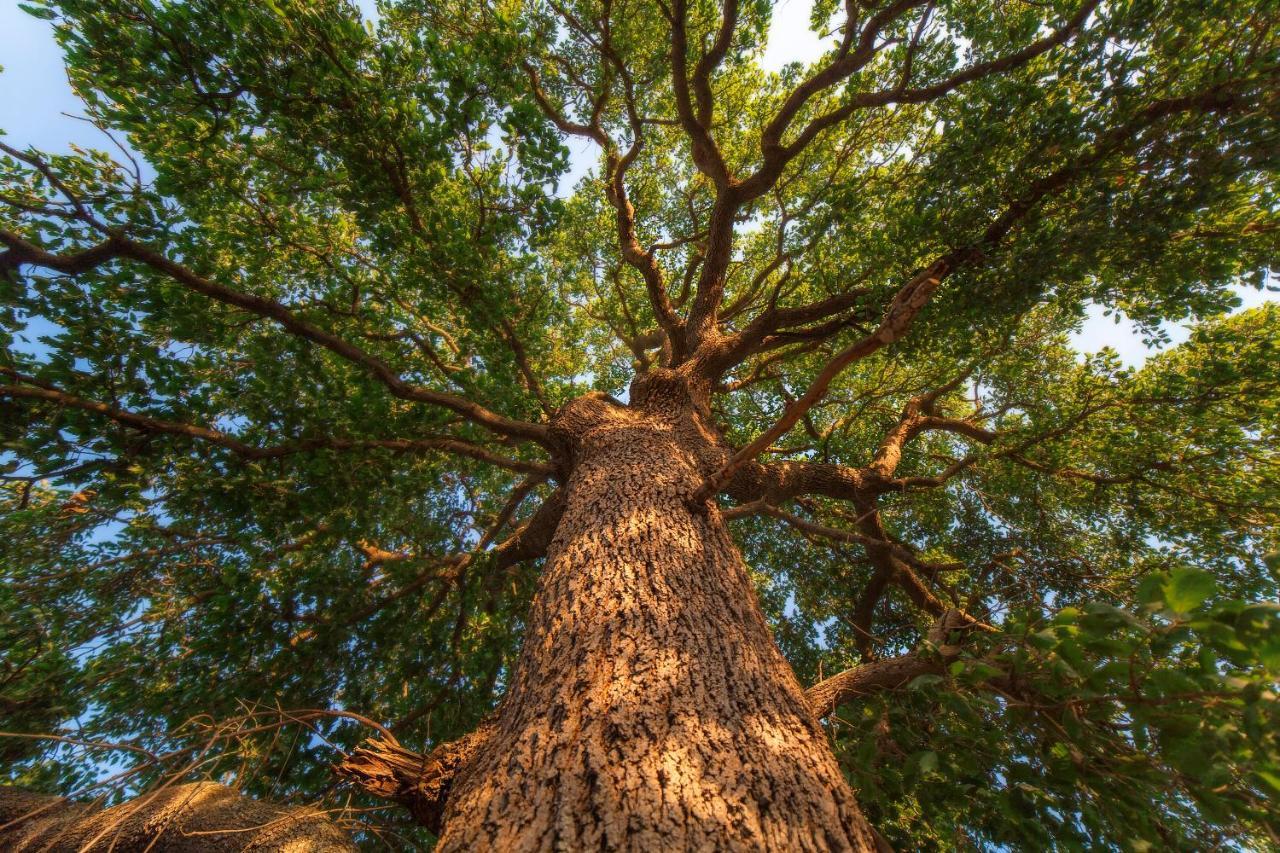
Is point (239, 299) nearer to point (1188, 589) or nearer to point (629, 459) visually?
point (629, 459)

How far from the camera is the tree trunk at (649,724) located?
127 cm

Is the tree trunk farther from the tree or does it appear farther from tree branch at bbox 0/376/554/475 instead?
tree branch at bbox 0/376/554/475

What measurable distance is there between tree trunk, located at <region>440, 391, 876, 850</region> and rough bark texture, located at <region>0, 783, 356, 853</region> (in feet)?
2.29

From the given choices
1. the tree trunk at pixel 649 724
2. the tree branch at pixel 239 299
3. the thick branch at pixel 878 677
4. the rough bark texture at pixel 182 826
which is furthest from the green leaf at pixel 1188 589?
the tree branch at pixel 239 299

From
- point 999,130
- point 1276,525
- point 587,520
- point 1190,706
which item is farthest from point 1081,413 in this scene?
point 587,520

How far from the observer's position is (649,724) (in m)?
1.52

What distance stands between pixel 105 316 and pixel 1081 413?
908 centimetres

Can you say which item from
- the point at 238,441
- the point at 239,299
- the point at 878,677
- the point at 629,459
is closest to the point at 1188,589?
the point at 878,677

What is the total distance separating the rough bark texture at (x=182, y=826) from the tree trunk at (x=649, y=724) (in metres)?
0.70

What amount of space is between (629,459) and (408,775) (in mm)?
2067

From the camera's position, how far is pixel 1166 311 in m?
4.40

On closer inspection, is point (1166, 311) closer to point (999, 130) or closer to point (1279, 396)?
point (1279, 396)

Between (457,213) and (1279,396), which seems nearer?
(1279,396)

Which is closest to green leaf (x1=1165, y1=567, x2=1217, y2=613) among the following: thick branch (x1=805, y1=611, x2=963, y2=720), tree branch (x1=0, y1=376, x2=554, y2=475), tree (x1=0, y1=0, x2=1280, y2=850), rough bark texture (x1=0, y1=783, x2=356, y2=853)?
tree (x1=0, y1=0, x2=1280, y2=850)
